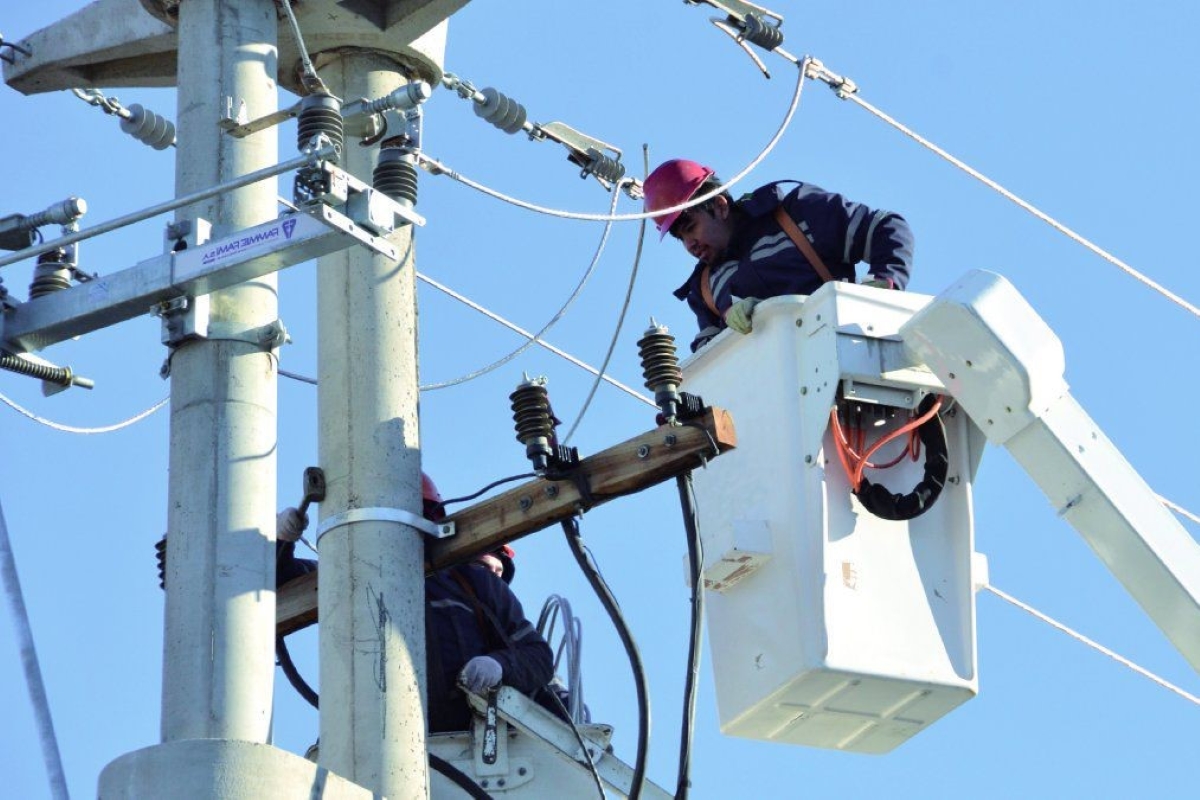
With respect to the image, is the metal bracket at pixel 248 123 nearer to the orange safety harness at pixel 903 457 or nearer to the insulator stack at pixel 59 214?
the insulator stack at pixel 59 214

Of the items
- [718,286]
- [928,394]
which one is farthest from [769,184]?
[928,394]

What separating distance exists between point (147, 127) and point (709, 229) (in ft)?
6.52

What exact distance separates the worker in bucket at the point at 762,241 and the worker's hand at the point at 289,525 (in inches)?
61.2

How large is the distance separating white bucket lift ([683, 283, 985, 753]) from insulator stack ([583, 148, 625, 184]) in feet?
4.50

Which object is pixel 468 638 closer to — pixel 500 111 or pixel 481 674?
pixel 481 674

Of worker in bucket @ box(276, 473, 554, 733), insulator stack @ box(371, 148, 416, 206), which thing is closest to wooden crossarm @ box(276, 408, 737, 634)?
worker in bucket @ box(276, 473, 554, 733)

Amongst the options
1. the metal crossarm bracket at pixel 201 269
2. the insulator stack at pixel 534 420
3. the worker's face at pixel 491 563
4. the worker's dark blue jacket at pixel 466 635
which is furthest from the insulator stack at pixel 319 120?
the worker's face at pixel 491 563

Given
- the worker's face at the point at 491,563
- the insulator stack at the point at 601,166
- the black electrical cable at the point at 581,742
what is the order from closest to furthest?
the black electrical cable at the point at 581,742 → the worker's face at the point at 491,563 → the insulator stack at the point at 601,166

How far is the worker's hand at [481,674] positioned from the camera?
9250mm

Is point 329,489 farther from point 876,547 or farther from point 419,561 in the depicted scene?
point 876,547

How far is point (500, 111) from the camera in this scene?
9.77 metres

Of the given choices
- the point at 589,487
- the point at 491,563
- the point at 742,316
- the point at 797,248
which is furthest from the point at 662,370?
the point at 491,563

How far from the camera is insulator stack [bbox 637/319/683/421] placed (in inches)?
326

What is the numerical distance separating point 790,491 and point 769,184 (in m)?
1.39
